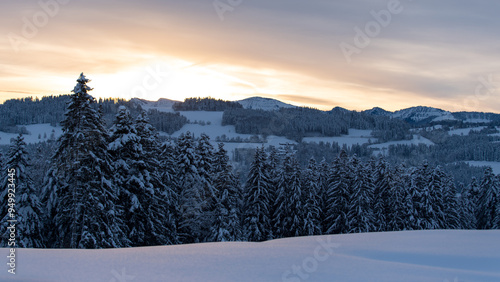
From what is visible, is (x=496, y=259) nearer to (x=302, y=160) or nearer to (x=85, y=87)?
(x=85, y=87)

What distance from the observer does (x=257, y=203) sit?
38.9 m

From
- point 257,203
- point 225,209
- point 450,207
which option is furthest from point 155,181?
point 450,207

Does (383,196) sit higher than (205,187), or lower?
lower

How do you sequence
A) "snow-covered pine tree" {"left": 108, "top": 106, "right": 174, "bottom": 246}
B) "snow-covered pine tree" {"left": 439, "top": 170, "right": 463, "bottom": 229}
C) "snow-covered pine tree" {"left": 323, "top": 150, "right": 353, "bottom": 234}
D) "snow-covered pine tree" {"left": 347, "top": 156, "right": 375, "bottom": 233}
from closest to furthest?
1. "snow-covered pine tree" {"left": 108, "top": 106, "right": 174, "bottom": 246}
2. "snow-covered pine tree" {"left": 347, "top": 156, "right": 375, "bottom": 233}
3. "snow-covered pine tree" {"left": 323, "top": 150, "right": 353, "bottom": 234}
4. "snow-covered pine tree" {"left": 439, "top": 170, "right": 463, "bottom": 229}

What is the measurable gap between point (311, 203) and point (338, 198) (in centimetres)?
301

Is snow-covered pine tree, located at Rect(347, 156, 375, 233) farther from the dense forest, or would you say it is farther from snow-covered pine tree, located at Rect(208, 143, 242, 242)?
snow-covered pine tree, located at Rect(208, 143, 242, 242)

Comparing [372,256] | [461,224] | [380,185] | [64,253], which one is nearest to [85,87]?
[64,253]

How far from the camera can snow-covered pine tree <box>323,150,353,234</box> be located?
40.9 metres

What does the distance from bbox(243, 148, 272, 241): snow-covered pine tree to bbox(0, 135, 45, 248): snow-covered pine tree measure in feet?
61.2

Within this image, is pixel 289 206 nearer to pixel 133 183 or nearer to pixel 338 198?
pixel 338 198

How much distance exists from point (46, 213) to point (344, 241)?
2419 centimetres

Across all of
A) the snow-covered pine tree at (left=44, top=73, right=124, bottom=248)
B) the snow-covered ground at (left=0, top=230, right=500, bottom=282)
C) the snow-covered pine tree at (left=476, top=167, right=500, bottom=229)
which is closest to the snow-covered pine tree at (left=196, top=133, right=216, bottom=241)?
the snow-covered pine tree at (left=44, top=73, right=124, bottom=248)

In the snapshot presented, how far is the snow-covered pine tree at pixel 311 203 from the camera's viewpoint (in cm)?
3984

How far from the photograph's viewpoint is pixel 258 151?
1585 inches
